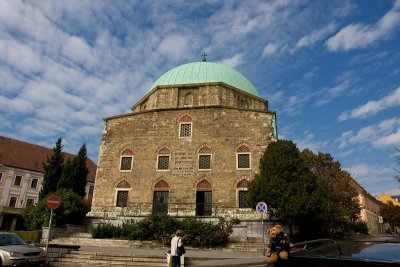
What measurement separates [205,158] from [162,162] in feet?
9.85

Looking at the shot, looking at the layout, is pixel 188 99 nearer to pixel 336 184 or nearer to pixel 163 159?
pixel 163 159

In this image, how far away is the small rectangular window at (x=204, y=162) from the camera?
20.5m

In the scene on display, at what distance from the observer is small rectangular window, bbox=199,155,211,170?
20.5 m

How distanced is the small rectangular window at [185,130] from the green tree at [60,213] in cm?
822

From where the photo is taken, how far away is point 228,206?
63.1ft

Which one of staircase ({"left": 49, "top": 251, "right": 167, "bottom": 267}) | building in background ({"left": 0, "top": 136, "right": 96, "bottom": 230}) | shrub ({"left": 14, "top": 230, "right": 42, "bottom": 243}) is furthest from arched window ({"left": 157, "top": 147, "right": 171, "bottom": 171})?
building in background ({"left": 0, "top": 136, "right": 96, "bottom": 230})

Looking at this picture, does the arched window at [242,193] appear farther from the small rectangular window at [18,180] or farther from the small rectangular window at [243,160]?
the small rectangular window at [18,180]

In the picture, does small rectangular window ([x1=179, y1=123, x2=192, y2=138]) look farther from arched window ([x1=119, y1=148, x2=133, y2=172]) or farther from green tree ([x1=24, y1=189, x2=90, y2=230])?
green tree ([x1=24, y1=189, x2=90, y2=230])

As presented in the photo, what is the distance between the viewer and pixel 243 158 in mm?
20188

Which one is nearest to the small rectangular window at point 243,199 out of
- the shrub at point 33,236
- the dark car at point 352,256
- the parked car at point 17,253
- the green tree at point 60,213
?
the green tree at point 60,213

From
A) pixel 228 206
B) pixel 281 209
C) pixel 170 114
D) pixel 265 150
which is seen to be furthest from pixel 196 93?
pixel 281 209

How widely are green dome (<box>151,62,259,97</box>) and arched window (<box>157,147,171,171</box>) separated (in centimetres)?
625

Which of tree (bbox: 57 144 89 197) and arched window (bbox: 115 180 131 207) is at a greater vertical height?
tree (bbox: 57 144 89 197)

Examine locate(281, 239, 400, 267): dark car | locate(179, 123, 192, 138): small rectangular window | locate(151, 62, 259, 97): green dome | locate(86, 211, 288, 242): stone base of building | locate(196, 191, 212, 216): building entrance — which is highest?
locate(151, 62, 259, 97): green dome
